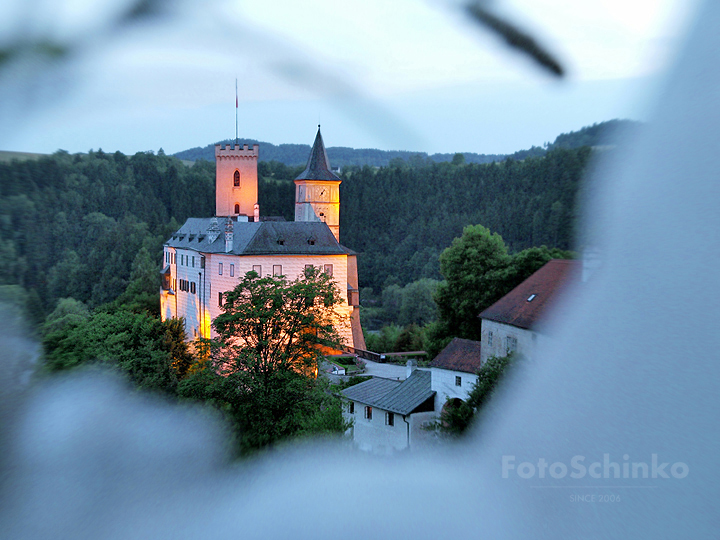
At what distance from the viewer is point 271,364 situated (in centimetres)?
704

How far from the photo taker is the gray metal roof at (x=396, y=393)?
12.0 metres

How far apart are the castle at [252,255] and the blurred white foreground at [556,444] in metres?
18.2

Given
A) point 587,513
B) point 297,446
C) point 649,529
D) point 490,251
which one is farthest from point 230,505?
point 490,251

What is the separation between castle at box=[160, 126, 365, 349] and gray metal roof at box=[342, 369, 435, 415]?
651 centimetres

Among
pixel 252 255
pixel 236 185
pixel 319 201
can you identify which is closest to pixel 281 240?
pixel 252 255

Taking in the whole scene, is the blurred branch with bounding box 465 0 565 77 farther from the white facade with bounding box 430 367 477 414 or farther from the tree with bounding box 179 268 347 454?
the white facade with bounding box 430 367 477 414

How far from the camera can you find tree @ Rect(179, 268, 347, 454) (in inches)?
177

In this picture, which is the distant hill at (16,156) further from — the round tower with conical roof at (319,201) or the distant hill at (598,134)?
the round tower with conical roof at (319,201)

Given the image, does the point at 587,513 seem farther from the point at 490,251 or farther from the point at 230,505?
the point at 490,251

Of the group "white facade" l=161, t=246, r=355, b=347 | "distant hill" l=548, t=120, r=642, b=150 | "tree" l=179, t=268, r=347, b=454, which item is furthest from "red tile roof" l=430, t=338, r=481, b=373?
"distant hill" l=548, t=120, r=642, b=150

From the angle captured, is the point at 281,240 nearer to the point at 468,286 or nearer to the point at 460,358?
the point at 468,286

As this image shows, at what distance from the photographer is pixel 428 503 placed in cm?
160

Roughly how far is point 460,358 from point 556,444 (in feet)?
40.6

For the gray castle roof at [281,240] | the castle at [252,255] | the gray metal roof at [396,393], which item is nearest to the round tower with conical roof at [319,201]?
the castle at [252,255]
